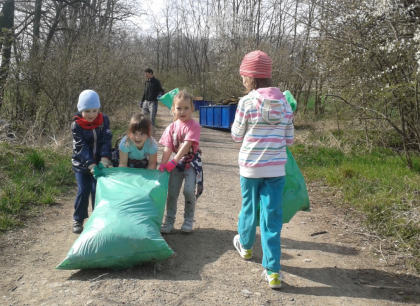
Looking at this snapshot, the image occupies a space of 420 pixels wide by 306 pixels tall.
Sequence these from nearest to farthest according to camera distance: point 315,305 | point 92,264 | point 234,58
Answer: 1. point 315,305
2. point 92,264
3. point 234,58

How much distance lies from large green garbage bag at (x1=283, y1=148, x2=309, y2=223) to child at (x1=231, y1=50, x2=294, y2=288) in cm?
65

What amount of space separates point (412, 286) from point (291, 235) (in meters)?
1.33

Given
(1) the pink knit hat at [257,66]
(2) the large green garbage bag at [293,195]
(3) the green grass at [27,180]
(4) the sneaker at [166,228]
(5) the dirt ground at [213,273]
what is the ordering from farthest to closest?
(3) the green grass at [27,180] → (4) the sneaker at [166,228] → (2) the large green garbage bag at [293,195] → (1) the pink knit hat at [257,66] → (5) the dirt ground at [213,273]

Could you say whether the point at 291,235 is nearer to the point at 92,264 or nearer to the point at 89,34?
the point at 92,264

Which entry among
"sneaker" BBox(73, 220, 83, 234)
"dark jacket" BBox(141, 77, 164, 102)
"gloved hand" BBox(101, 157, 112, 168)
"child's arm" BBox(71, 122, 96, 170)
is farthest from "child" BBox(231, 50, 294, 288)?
"dark jacket" BBox(141, 77, 164, 102)

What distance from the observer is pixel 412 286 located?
10.8ft

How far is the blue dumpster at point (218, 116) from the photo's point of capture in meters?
13.7

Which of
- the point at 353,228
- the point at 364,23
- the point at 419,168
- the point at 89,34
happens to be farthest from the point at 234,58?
the point at 353,228

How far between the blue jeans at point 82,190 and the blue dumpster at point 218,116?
9.89 meters

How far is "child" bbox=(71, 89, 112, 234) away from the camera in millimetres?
3765

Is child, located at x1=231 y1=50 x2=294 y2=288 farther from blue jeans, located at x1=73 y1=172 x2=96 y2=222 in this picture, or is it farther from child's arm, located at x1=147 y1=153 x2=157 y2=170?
blue jeans, located at x1=73 y1=172 x2=96 y2=222

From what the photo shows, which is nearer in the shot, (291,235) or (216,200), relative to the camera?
(291,235)

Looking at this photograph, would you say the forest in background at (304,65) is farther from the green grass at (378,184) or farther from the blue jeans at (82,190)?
the blue jeans at (82,190)

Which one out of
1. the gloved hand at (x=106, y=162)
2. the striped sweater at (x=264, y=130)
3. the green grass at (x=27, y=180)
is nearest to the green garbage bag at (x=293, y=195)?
the striped sweater at (x=264, y=130)
